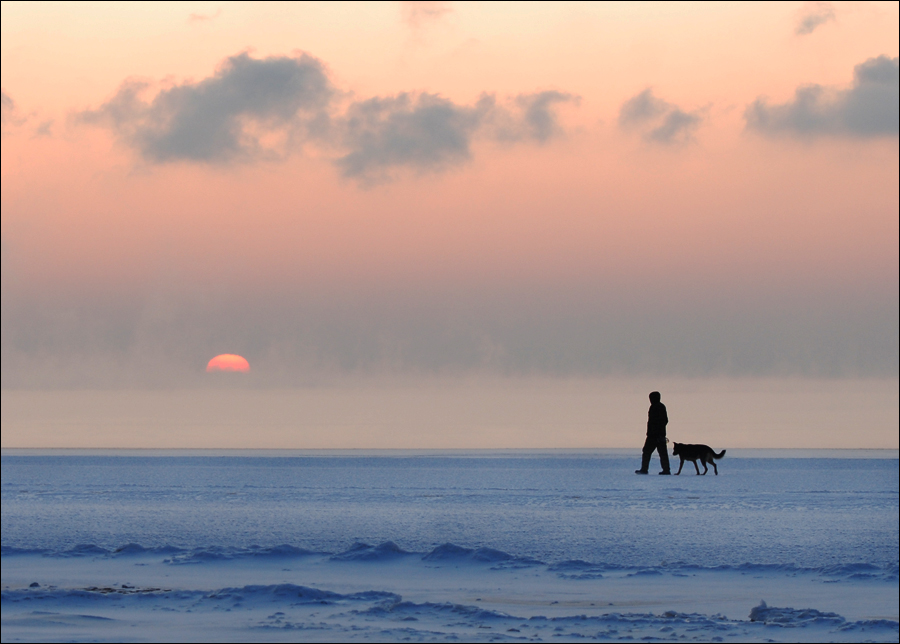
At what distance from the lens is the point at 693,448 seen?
71.4ft

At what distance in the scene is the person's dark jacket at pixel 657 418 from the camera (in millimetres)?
17078

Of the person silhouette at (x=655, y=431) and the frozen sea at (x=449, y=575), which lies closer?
the person silhouette at (x=655, y=431)

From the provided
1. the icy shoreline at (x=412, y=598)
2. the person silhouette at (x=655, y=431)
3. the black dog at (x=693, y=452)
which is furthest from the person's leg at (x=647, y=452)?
the icy shoreline at (x=412, y=598)

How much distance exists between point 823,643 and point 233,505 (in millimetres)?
47628

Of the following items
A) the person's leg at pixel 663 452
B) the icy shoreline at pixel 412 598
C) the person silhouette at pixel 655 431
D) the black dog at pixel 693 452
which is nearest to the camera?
the person silhouette at pixel 655 431

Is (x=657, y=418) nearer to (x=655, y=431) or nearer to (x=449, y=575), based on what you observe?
(x=655, y=431)

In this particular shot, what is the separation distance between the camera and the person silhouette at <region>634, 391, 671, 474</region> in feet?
55.8

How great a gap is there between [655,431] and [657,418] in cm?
45

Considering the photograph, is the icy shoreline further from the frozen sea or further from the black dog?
the black dog

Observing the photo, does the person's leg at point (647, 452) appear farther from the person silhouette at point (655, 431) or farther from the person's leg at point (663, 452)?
the person's leg at point (663, 452)

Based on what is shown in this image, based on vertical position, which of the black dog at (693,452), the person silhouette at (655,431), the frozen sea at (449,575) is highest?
the person silhouette at (655,431)

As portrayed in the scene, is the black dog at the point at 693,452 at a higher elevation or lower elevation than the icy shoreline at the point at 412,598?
higher

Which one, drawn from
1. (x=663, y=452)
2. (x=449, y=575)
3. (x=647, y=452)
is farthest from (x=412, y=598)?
(x=647, y=452)

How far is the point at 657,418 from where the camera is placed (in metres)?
17.2
